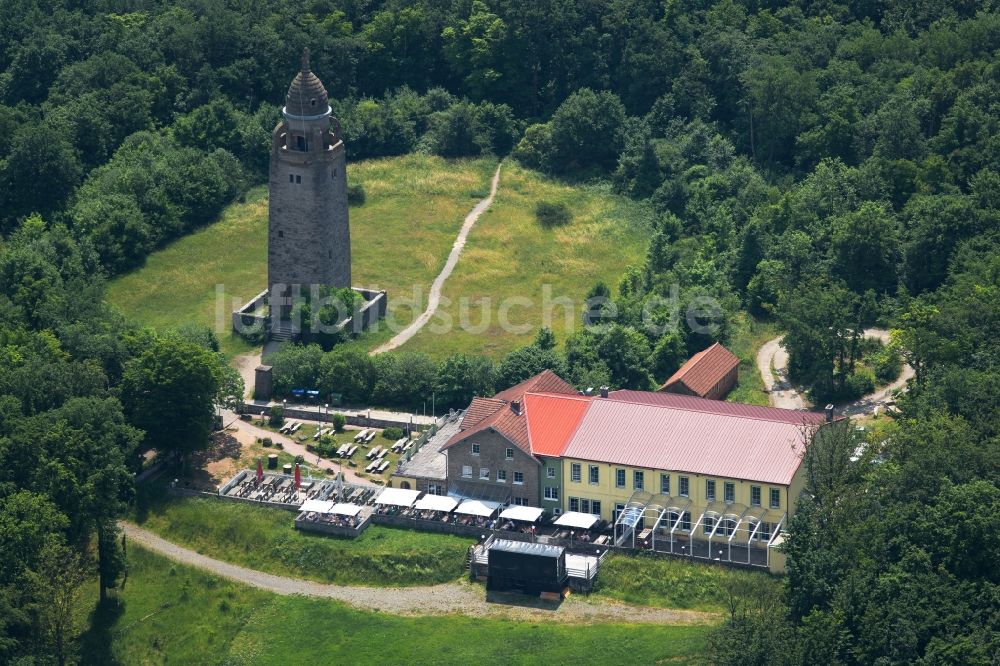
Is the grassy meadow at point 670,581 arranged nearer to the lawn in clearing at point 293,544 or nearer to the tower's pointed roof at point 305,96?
the lawn in clearing at point 293,544

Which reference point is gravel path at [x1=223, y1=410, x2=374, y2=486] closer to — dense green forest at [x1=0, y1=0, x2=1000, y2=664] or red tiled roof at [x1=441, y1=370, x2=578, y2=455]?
dense green forest at [x1=0, y1=0, x2=1000, y2=664]

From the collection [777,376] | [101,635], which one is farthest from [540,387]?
[101,635]

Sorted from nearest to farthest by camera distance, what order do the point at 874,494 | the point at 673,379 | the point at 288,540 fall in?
the point at 874,494 → the point at 288,540 → the point at 673,379

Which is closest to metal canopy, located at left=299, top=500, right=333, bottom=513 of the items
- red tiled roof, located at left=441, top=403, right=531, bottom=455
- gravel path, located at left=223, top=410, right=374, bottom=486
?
gravel path, located at left=223, top=410, right=374, bottom=486

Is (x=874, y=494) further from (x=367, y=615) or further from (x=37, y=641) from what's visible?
(x=37, y=641)

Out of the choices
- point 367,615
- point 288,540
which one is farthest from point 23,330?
point 367,615

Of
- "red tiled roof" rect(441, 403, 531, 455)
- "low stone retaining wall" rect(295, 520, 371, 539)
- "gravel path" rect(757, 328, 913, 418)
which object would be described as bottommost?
"low stone retaining wall" rect(295, 520, 371, 539)
